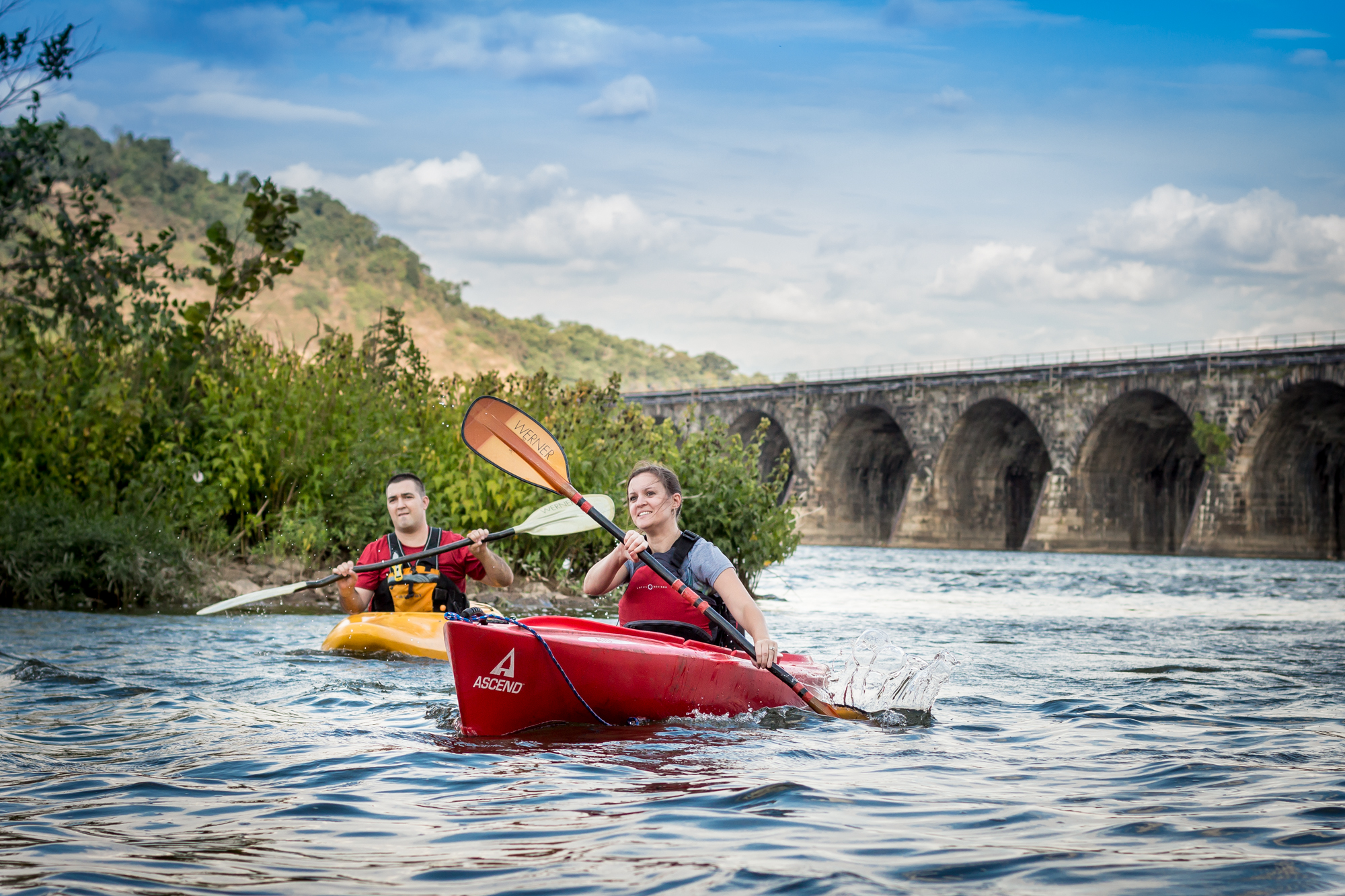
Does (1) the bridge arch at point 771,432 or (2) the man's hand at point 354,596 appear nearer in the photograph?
(2) the man's hand at point 354,596

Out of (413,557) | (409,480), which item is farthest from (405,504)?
(413,557)

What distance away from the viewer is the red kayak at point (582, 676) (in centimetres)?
494

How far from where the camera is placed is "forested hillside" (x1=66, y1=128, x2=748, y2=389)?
3649 inches

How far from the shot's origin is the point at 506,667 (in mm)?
4969

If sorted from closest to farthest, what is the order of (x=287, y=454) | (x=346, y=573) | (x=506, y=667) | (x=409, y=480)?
1. (x=506, y=667)
2. (x=346, y=573)
3. (x=409, y=480)
4. (x=287, y=454)

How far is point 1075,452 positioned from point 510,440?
36.0m

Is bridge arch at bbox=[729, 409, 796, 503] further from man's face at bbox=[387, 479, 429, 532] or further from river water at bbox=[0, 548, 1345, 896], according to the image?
man's face at bbox=[387, 479, 429, 532]

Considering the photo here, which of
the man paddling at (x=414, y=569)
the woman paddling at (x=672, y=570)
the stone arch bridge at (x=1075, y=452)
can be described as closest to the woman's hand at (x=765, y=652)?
the woman paddling at (x=672, y=570)

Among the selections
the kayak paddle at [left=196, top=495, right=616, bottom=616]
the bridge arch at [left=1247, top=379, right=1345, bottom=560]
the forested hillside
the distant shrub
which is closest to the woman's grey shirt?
the kayak paddle at [left=196, top=495, right=616, bottom=616]

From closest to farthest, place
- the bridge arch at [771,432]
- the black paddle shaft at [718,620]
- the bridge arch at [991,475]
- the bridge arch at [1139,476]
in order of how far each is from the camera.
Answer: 1. the black paddle shaft at [718,620]
2. the bridge arch at [1139,476]
3. the bridge arch at [991,475]
4. the bridge arch at [771,432]

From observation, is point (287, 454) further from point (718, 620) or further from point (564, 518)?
point (718, 620)

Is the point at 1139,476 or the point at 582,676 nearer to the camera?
the point at 582,676

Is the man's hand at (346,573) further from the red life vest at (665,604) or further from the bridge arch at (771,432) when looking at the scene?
the bridge arch at (771,432)

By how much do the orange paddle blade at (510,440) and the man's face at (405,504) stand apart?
1.88 ft
